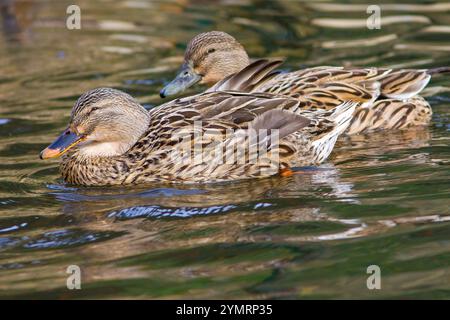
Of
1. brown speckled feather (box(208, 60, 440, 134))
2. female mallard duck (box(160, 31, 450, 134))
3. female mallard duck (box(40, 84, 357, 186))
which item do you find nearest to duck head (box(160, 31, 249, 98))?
female mallard duck (box(160, 31, 450, 134))

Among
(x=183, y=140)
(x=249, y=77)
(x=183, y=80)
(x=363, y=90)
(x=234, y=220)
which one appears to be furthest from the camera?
(x=183, y=80)

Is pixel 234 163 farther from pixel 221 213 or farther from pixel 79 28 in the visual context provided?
pixel 79 28

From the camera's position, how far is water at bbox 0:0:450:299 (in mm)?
6703

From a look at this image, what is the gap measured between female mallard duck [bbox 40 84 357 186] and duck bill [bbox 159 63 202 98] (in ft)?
5.77

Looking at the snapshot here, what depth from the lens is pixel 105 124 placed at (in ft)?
30.8

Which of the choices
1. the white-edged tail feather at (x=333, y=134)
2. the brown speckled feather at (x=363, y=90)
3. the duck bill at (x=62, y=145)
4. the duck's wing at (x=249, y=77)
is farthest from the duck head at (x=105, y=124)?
the white-edged tail feather at (x=333, y=134)

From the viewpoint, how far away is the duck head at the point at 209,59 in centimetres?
1169

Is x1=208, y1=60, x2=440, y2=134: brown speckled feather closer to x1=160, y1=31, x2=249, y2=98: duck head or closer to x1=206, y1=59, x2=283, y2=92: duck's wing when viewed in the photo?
x1=206, y1=59, x2=283, y2=92: duck's wing

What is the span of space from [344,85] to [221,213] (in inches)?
123

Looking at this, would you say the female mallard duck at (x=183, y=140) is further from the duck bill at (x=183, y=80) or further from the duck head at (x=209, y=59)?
the duck head at (x=209, y=59)

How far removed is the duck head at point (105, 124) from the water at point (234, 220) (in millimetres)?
449

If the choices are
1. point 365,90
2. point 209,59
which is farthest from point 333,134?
point 209,59

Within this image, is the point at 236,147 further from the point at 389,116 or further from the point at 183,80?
the point at 183,80

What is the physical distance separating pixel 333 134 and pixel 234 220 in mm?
2128
